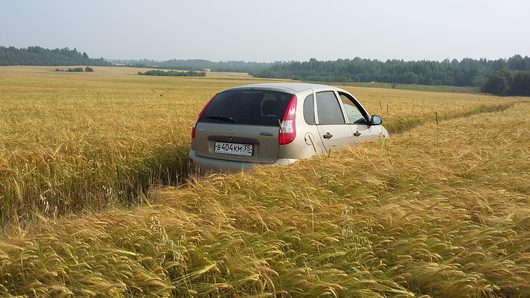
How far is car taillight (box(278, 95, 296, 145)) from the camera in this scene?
4.71m

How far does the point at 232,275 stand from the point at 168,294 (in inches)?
15.7

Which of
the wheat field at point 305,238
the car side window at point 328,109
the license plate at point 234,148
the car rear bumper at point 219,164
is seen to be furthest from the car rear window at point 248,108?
the wheat field at point 305,238

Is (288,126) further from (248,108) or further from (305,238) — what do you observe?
(305,238)

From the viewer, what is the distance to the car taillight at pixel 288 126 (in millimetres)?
4707

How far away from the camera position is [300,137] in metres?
4.88

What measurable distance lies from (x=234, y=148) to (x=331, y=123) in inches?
60.0

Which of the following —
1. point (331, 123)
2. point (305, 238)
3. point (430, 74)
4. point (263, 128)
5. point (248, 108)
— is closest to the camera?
point (305, 238)

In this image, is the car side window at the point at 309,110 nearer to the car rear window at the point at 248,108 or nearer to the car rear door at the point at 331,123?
the car rear door at the point at 331,123

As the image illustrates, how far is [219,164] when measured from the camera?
194 inches

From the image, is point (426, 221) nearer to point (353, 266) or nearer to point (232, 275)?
point (353, 266)

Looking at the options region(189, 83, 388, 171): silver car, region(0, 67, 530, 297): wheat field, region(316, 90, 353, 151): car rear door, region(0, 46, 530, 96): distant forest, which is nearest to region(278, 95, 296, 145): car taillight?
region(189, 83, 388, 171): silver car

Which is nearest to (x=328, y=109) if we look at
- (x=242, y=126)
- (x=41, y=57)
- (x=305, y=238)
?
(x=242, y=126)

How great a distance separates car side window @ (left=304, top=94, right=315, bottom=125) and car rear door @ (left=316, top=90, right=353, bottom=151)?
13 centimetres

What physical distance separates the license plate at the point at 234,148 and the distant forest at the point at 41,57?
15830 centimetres
